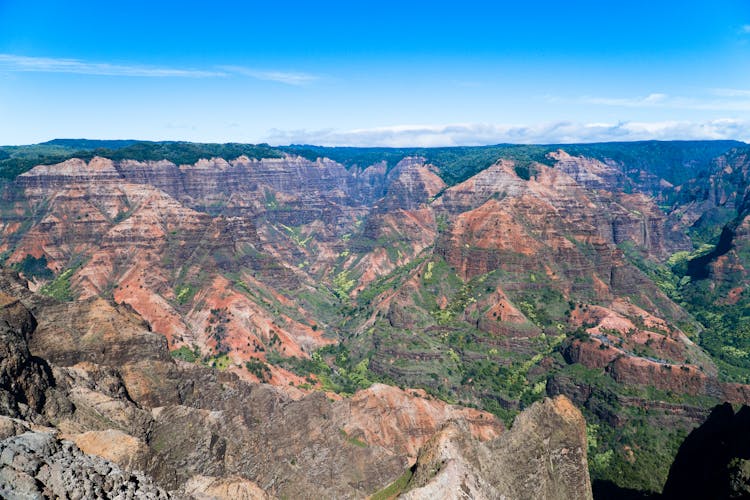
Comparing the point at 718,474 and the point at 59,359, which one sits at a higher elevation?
the point at 59,359

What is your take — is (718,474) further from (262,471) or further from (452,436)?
(262,471)

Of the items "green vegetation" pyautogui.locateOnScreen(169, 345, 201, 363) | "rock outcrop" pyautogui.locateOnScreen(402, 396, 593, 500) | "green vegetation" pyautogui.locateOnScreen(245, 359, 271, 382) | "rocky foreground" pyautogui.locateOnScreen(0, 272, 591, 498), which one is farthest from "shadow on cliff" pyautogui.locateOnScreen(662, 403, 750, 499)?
"green vegetation" pyautogui.locateOnScreen(169, 345, 201, 363)

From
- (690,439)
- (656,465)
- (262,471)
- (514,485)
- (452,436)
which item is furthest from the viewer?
(656,465)

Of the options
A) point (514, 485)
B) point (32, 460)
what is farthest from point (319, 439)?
point (32, 460)

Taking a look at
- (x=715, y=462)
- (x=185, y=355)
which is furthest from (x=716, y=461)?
(x=185, y=355)

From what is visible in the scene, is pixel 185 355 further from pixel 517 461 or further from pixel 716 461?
pixel 716 461

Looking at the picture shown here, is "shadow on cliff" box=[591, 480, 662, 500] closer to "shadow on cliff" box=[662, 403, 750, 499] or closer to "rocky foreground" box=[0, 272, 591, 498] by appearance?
"shadow on cliff" box=[662, 403, 750, 499]

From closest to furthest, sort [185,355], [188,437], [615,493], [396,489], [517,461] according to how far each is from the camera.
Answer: [396,489]
[517,461]
[188,437]
[615,493]
[185,355]

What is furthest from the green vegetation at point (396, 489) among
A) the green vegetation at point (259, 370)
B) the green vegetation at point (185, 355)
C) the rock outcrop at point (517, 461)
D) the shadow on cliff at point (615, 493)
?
the green vegetation at point (185, 355)
